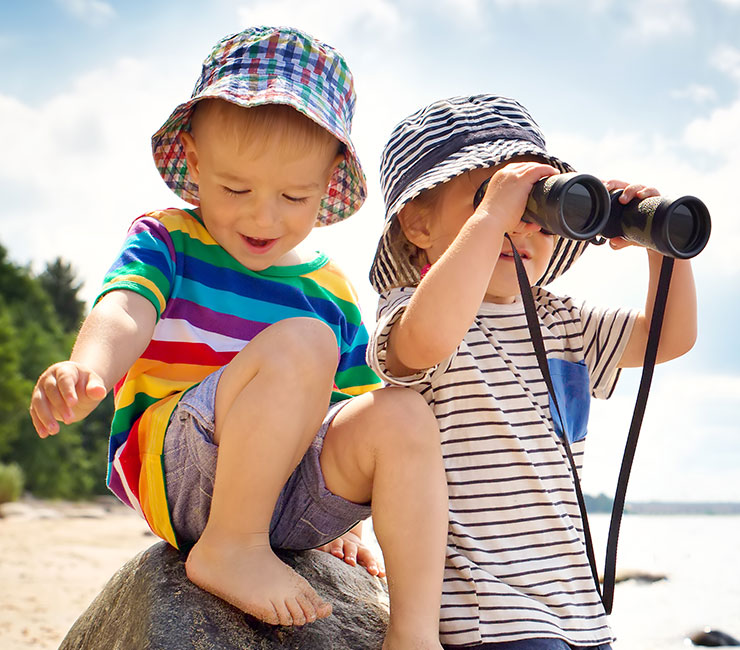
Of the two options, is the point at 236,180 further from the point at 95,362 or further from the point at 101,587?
the point at 101,587

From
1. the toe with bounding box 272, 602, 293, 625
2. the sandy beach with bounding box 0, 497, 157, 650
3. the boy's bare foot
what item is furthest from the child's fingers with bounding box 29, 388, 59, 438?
the sandy beach with bounding box 0, 497, 157, 650

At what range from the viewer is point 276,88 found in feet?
8.02

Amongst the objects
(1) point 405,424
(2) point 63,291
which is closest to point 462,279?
(1) point 405,424

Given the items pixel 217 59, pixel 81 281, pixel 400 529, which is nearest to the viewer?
pixel 400 529

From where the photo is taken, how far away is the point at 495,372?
228cm

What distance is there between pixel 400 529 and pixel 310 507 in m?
0.35

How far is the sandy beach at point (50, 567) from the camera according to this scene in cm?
661

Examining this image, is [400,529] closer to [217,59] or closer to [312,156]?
[312,156]

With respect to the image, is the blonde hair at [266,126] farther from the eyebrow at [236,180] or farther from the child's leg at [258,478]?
the child's leg at [258,478]

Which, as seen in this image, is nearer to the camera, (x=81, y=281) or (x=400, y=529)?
(x=400, y=529)

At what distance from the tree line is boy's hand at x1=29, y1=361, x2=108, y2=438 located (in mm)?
21646

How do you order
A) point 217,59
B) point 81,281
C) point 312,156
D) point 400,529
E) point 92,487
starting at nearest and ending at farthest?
point 400,529
point 312,156
point 217,59
point 92,487
point 81,281

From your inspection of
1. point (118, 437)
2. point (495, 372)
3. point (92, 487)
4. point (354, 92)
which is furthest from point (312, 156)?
point (92, 487)

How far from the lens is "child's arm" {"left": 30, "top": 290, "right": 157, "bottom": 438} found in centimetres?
174
